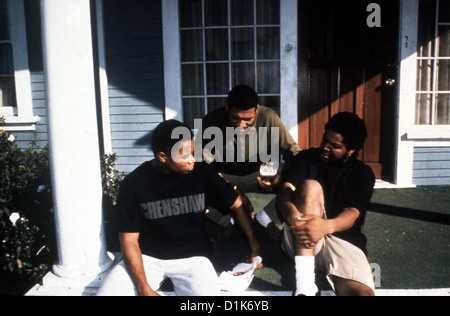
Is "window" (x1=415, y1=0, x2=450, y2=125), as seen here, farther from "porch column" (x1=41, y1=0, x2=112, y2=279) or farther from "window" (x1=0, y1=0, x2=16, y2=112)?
"window" (x1=0, y1=0, x2=16, y2=112)

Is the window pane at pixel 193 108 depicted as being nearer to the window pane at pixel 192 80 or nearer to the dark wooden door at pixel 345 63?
the window pane at pixel 192 80

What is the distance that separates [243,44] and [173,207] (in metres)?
3.39

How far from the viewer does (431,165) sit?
16.7ft

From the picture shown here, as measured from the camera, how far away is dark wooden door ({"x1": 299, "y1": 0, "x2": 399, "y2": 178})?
5020 millimetres

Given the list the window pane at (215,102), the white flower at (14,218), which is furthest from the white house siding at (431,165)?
the white flower at (14,218)

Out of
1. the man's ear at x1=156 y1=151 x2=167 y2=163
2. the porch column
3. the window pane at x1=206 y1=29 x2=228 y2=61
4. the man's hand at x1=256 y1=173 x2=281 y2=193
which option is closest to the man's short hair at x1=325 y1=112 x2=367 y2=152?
the man's hand at x1=256 y1=173 x2=281 y2=193

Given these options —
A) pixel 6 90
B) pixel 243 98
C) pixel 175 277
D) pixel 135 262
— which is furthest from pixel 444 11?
pixel 6 90

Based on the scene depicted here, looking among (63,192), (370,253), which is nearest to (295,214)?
(370,253)

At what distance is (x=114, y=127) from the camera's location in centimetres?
530

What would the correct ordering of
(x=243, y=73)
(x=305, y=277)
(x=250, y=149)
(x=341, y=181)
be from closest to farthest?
(x=305, y=277)
(x=341, y=181)
(x=250, y=149)
(x=243, y=73)

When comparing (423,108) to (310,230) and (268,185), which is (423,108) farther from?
(310,230)

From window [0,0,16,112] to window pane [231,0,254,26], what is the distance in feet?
10.4
